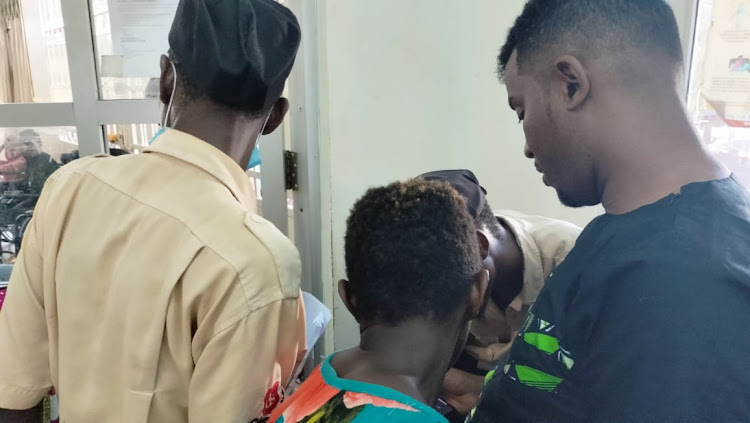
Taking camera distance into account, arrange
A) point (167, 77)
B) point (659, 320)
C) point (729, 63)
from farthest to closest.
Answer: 1. point (729, 63)
2. point (167, 77)
3. point (659, 320)

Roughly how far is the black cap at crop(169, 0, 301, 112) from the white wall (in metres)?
0.69

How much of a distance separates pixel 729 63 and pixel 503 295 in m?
0.91

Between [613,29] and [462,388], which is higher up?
[613,29]

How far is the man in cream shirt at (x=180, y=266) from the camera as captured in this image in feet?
2.26

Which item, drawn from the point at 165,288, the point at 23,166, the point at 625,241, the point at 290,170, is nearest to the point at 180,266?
the point at 165,288

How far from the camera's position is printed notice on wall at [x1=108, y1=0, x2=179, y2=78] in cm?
149

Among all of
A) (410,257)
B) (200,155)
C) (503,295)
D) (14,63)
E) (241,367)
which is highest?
(14,63)

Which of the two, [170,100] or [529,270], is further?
[529,270]

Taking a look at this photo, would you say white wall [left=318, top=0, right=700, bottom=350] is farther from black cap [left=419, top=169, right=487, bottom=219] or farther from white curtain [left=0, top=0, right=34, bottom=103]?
white curtain [left=0, top=0, right=34, bottom=103]

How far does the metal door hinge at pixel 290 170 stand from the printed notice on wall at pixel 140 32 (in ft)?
1.42

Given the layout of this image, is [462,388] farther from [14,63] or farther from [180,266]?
[14,63]

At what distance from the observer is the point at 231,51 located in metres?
0.76

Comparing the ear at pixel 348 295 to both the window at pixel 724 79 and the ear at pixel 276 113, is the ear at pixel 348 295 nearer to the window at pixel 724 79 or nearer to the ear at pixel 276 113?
the ear at pixel 276 113

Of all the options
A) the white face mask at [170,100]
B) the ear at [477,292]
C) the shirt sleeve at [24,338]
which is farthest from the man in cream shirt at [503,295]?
the shirt sleeve at [24,338]
